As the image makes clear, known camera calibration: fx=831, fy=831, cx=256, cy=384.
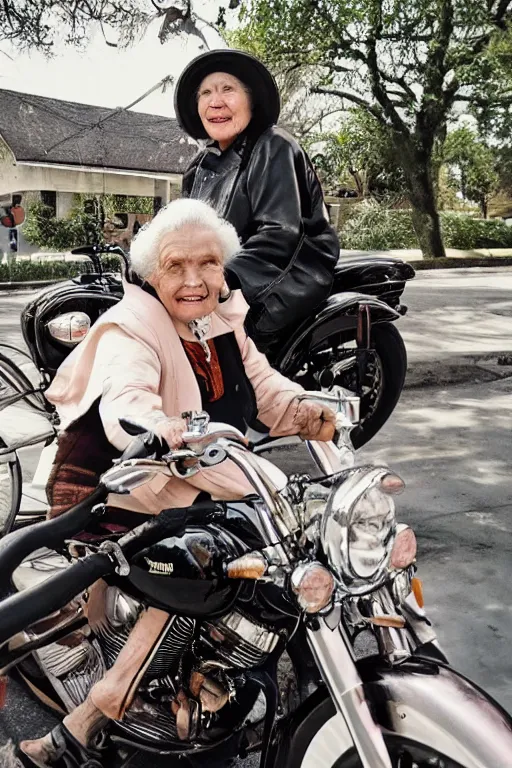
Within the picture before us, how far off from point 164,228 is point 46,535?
3.03ft

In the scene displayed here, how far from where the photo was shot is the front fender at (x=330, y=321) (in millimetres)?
4121

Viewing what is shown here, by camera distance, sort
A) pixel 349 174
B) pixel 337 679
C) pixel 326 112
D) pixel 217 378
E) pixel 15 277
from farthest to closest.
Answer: pixel 349 174 < pixel 326 112 < pixel 15 277 < pixel 217 378 < pixel 337 679

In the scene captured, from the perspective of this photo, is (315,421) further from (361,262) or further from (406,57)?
(406,57)

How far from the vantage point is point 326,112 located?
676 inches

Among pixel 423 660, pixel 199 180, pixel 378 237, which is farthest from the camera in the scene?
pixel 378 237

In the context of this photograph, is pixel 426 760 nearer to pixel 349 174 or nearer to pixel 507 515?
pixel 507 515

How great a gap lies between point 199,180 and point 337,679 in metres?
2.73

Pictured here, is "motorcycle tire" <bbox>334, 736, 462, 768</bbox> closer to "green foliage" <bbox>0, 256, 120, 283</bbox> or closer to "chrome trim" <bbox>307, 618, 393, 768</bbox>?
"chrome trim" <bbox>307, 618, 393, 768</bbox>

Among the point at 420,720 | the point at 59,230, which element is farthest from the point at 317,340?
the point at 59,230

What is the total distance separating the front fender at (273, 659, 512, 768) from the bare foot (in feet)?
2.07

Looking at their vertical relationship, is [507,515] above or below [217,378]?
below

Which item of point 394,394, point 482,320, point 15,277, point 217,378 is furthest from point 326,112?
point 217,378

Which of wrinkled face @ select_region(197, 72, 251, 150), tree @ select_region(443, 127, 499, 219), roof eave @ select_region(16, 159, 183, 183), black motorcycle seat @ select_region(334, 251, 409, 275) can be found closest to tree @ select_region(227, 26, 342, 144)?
tree @ select_region(443, 127, 499, 219)

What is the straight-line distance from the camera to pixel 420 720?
4.83ft
